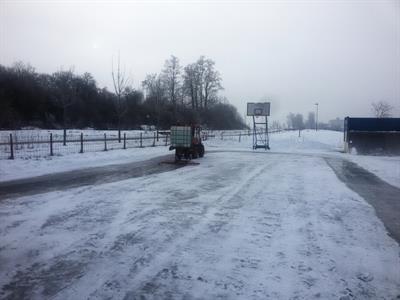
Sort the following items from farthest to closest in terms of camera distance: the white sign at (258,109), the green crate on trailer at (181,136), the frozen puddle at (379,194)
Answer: the white sign at (258,109), the green crate on trailer at (181,136), the frozen puddle at (379,194)

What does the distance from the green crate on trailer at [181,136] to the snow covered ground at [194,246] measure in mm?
9704

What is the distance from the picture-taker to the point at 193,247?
611 cm

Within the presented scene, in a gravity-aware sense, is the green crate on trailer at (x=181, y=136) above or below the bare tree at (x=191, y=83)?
below

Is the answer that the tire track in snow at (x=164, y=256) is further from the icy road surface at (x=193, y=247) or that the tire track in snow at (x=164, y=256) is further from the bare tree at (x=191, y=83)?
the bare tree at (x=191, y=83)

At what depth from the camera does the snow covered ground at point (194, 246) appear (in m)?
4.68

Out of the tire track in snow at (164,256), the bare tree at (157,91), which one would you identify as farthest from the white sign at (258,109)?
the tire track in snow at (164,256)

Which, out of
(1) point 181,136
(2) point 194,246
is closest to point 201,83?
(1) point 181,136

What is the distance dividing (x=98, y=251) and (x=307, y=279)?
3250 mm

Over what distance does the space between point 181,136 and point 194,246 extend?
1493 cm

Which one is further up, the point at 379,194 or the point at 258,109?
the point at 258,109

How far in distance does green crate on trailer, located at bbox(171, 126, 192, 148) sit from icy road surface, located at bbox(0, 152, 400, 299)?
1008 centimetres

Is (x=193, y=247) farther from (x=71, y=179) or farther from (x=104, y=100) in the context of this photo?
(x=104, y=100)

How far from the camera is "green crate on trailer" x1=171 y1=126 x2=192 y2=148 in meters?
20.7

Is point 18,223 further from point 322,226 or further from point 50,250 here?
point 322,226
